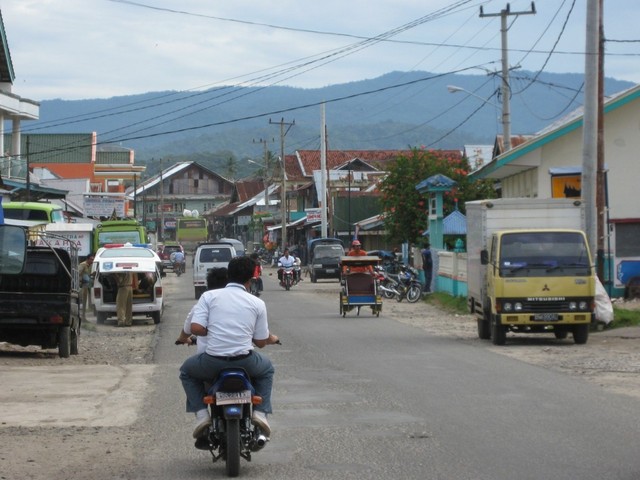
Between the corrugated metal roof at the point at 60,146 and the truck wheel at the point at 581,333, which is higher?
the corrugated metal roof at the point at 60,146

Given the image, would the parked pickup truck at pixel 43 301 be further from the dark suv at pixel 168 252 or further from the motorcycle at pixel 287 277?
the dark suv at pixel 168 252

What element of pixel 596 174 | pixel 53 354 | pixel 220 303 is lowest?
pixel 53 354

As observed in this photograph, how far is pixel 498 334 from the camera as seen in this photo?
21422mm

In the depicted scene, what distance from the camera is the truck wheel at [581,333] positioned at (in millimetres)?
21391

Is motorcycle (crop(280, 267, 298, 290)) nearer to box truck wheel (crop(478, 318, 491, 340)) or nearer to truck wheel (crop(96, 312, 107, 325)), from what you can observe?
truck wheel (crop(96, 312, 107, 325))

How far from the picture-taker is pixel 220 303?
9.22m

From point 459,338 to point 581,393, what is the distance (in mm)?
9694

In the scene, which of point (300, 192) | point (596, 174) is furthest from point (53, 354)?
point (300, 192)

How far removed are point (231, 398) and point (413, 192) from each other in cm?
4176

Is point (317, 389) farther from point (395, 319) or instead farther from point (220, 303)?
point (395, 319)

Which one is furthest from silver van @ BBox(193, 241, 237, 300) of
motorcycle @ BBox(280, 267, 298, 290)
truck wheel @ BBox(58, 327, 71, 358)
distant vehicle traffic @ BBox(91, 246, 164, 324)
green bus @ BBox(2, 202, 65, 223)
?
truck wheel @ BBox(58, 327, 71, 358)

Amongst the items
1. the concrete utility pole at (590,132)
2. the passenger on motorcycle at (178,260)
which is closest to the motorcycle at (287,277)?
the passenger on motorcycle at (178,260)

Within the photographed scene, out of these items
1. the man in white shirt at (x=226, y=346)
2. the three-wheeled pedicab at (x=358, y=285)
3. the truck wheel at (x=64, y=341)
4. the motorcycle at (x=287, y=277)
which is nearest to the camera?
the man in white shirt at (x=226, y=346)

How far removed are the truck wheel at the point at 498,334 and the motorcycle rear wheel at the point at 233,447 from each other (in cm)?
1293
